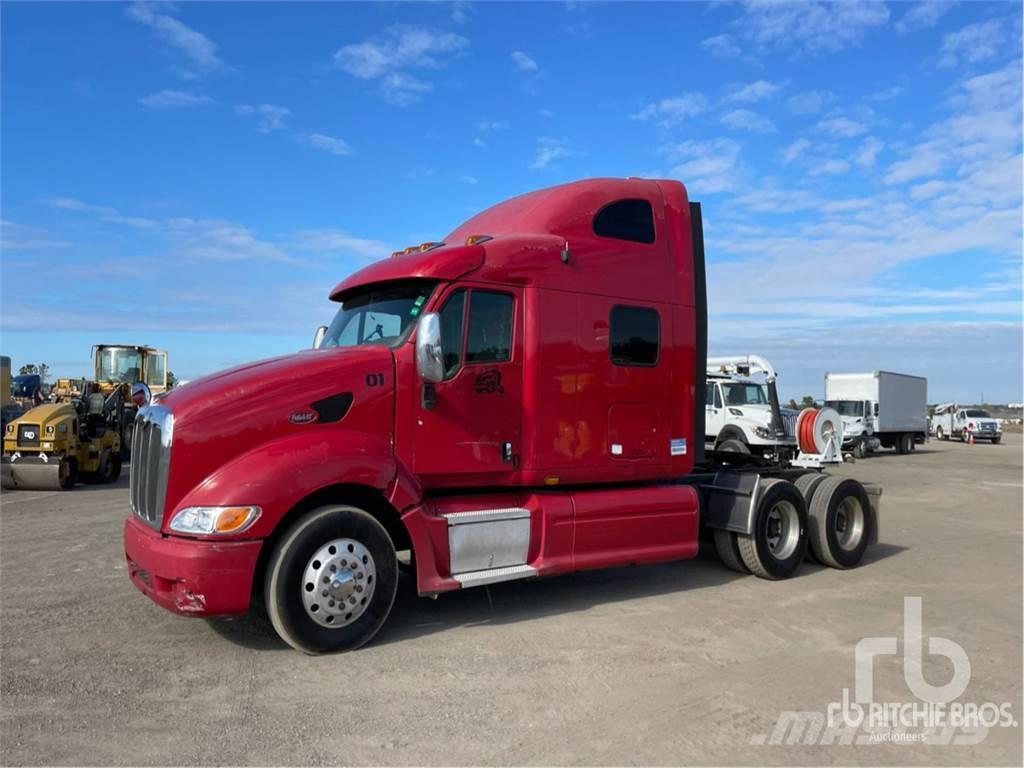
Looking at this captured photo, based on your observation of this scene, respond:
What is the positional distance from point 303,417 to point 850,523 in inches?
250

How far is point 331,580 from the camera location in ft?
17.3

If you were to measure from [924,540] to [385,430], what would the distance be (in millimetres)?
8136

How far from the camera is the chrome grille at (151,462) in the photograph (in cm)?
521

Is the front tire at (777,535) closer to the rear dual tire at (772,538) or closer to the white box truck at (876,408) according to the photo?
the rear dual tire at (772,538)

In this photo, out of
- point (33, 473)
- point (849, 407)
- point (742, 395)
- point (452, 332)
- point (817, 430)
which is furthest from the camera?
point (849, 407)

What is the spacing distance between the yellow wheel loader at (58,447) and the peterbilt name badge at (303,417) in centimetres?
1136

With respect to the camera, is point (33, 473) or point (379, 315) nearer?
point (379, 315)

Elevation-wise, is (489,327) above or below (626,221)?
below

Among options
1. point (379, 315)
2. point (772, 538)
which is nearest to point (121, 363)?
point (379, 315)

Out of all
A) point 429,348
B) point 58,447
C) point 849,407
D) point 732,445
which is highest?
point 849,407

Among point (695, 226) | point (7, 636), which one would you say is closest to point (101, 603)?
point (7, 636)

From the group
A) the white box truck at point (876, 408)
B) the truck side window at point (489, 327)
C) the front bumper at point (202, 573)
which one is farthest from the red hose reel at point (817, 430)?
the white box truck at point (876, 408)

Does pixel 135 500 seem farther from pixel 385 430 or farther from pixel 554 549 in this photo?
pixel 554 549

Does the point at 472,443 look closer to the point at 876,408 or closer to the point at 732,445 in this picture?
the point at 732,445
